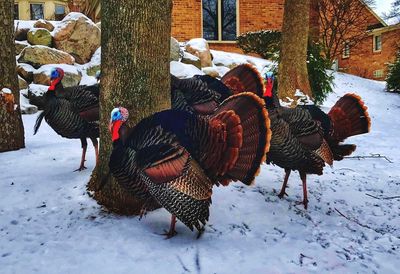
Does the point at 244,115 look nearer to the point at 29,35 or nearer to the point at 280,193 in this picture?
the point at 280,193

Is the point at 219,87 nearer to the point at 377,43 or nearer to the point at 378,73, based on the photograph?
the point at 378,73

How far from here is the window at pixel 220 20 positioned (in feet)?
56.1

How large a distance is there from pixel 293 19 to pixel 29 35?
6.44 m

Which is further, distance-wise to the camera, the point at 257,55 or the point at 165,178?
the point at 257,55

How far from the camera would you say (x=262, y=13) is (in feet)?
55.4

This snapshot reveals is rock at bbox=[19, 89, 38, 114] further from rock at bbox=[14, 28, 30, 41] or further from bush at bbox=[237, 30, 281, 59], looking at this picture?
bush at bbox=[237, 30, 281, 59]

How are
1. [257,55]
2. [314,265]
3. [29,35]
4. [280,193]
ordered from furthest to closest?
[257,55], [29,35], [280,193], [314,265]

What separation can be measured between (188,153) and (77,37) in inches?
339

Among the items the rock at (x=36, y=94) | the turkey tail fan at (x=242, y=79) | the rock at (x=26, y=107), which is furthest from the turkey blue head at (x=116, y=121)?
the rock at (x=36, y=94)

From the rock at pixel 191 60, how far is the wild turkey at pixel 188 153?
8236mm

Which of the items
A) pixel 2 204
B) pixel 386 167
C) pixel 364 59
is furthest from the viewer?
pixel 364 59

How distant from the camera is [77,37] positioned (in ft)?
34.3

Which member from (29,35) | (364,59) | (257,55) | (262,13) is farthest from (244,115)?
(364,59)

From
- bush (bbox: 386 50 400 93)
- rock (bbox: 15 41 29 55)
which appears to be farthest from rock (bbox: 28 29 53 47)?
bush (bbox: 386 50 400 93)
